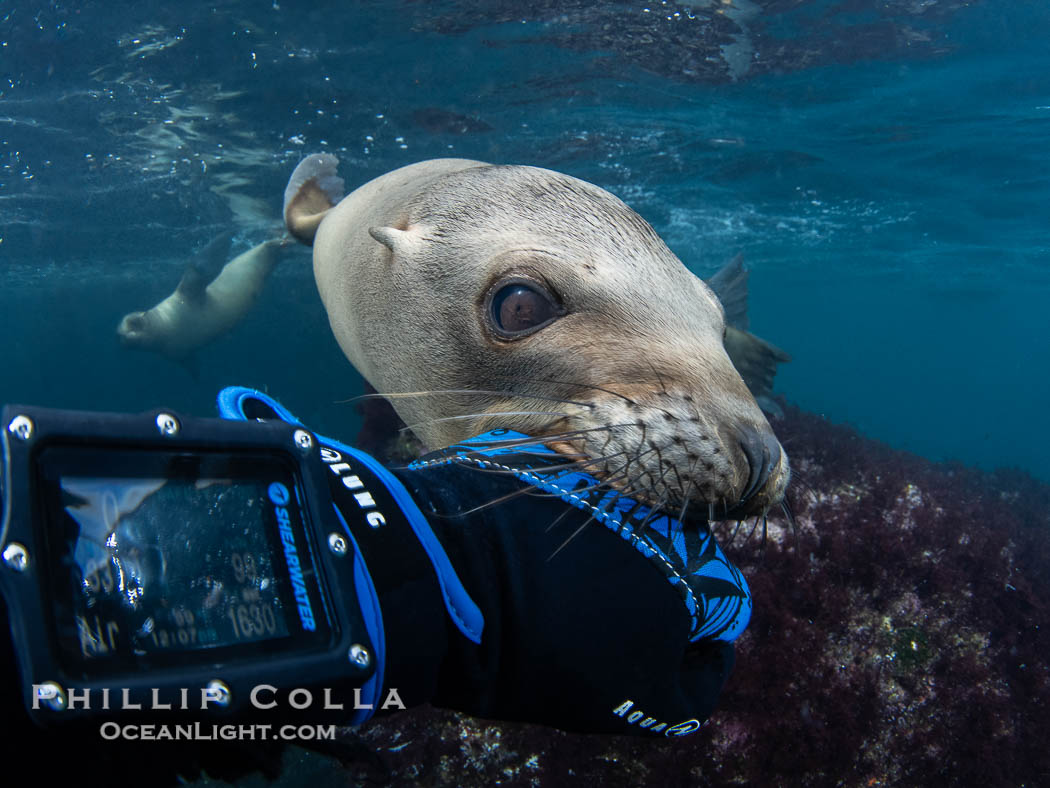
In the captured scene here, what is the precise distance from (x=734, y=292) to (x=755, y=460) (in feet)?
17.2

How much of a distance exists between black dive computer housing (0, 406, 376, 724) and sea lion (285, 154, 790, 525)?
66 centimetres

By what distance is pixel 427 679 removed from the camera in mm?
1041

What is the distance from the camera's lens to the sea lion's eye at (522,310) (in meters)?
1.85

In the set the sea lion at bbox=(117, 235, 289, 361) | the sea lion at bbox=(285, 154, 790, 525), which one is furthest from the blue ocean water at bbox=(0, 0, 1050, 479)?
the sea lion at bbox=(285, 154, 790, 525)

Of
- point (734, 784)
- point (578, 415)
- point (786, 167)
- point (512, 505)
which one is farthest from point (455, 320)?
point (786, 167)

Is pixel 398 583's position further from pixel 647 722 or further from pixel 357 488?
pixel 647 722

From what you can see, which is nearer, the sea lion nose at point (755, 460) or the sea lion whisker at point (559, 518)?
the sea lion whisker at point (559, 518)

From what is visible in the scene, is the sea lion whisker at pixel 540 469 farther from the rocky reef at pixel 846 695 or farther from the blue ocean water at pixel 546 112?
the blue ocean water at pixel 546 112

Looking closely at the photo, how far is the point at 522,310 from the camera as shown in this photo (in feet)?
6.14

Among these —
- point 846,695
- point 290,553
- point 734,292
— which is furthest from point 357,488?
point 734,292

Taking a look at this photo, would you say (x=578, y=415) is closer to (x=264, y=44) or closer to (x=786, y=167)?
(x=264, y=44)

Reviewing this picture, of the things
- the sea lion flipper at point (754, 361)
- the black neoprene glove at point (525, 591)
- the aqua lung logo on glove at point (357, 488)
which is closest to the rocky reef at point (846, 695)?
the sea lion flipper at point (754, 361)

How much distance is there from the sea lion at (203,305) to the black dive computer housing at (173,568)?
507 inches

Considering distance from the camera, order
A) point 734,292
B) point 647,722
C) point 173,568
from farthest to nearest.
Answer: point 734,292 < point 647,722 < point 173,568
